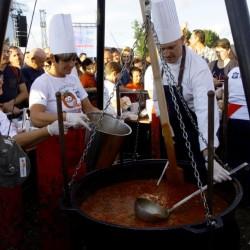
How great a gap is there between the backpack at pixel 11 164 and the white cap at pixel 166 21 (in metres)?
1.10

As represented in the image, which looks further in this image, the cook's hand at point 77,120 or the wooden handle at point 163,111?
the cook's hand at point 77,120

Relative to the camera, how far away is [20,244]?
7.77ft

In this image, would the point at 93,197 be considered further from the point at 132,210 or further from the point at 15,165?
the point at 15,165

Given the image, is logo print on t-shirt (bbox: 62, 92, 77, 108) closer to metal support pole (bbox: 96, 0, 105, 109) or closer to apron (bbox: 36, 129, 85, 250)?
apron (bbox: 36, 129, 85, 250)

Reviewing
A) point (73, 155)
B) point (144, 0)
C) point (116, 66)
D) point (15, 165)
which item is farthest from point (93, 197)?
point (116, 66)

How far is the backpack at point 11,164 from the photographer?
161 cm

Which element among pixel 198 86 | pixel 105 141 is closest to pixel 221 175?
pixel 198 86

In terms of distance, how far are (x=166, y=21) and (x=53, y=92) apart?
2.99 ft

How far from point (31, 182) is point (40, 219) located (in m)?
0.67

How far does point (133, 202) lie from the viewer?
5.91ft

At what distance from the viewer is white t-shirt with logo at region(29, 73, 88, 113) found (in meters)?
2.55

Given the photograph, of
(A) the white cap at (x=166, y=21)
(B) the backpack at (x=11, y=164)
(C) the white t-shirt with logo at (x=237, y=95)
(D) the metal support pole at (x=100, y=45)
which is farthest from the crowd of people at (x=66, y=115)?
(C) the white t-shirt with logo at (x=237, y=95)

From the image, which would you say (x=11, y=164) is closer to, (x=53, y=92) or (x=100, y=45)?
(x=53, y=92)

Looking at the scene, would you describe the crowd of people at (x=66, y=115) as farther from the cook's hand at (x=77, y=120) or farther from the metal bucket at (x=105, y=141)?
the metal bucket at (x=105, y=141)
